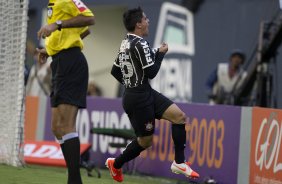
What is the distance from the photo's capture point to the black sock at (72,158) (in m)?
7.86

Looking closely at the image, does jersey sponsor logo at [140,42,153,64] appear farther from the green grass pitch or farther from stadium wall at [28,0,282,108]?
stadium wall at [28,0,282,108]

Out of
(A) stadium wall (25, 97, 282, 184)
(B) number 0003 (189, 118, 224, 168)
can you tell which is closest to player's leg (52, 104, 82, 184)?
(A) stadium wall (25, 97, 282, 184)

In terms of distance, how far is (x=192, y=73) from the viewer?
18750 millimetres

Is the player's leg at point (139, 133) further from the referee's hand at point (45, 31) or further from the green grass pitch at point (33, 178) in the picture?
the referee's hand at point (45, 31)

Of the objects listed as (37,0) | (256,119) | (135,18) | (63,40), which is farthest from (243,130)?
(37,0)

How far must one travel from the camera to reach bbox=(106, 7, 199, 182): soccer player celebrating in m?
8.91

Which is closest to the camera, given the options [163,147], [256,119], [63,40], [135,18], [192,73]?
[63,40]

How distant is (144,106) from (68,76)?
3.95ft

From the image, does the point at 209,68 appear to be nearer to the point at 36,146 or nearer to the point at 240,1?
the point at 240,1

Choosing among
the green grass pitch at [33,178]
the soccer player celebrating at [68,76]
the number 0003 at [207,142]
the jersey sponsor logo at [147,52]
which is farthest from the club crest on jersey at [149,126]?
the number 0003 at [207,142]

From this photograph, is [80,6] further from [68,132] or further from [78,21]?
[68,132]

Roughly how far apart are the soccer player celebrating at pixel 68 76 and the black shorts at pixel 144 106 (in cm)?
98

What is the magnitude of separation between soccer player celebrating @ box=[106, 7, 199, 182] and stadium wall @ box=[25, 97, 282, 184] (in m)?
1.51

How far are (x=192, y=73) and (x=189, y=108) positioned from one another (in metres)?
6.80
